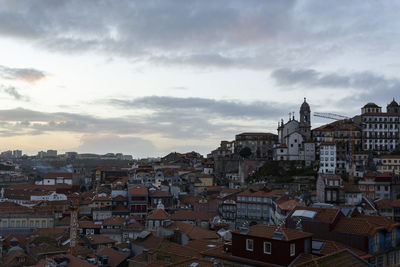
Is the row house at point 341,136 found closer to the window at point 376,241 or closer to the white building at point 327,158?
the white building at point 327,158

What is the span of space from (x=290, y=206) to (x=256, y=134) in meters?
68.3

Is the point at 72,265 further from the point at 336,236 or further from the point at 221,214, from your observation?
the point at 221,214

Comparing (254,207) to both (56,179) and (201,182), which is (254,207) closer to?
(201,182)

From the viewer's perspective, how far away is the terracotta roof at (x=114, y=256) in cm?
3644

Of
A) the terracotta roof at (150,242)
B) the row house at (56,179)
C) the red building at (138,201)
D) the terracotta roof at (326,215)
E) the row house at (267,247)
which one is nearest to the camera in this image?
the row house at (267,247)

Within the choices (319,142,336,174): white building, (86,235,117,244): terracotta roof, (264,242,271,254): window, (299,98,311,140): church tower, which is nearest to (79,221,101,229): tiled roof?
(86,235,117,244): terracotta roof

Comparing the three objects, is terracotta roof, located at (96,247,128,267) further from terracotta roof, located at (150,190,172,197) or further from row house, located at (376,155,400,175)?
row house, located at (376,155,400,175)

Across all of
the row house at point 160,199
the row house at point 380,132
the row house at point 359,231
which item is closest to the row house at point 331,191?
the row house at point 160,199

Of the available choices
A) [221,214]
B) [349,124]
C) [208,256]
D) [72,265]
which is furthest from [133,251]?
[349,124]

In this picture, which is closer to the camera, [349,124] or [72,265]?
[72,265]

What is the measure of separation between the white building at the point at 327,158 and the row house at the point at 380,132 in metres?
14.5

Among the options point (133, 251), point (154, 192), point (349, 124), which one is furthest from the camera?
point (349, 124)

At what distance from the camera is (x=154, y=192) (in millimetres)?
77375

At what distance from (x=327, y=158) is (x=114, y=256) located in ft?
214
